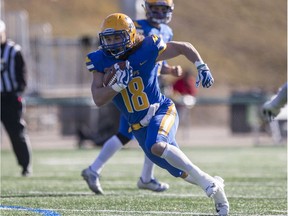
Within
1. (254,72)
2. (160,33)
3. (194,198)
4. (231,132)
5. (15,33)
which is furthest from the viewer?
(254,72)

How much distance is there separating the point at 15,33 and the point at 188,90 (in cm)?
376

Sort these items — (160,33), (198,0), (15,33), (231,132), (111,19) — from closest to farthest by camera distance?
(111,19)
(160,33)
(15,33)
(231,132)
(198,0)

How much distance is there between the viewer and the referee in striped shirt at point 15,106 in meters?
9.20

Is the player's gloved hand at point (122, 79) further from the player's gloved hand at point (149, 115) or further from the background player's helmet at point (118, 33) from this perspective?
the player's gloved hand at point (149, 115)

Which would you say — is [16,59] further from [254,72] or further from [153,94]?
[254,72]

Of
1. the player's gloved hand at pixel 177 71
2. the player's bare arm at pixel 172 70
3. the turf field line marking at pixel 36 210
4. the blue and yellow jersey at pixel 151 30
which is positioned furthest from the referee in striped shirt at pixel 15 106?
the turf field line marking at pixel 36 210

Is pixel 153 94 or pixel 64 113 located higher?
pixel 153 94

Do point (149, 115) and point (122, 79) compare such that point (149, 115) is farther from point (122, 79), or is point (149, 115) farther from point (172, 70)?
point (172, 70)

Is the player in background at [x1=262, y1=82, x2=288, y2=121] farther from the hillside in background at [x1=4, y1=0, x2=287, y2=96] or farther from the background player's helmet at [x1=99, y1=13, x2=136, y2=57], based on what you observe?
the hillside in background at [x1=4, y1=0, x2=287, y2=96]

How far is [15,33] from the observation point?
1588 centimetres

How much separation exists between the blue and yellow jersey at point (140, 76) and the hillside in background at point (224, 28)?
95.9 feet

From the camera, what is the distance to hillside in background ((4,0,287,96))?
36500 millimetres

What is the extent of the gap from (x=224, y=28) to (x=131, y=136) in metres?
32.9

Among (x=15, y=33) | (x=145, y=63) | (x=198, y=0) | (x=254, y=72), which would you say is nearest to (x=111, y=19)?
(x=145, y=63)
